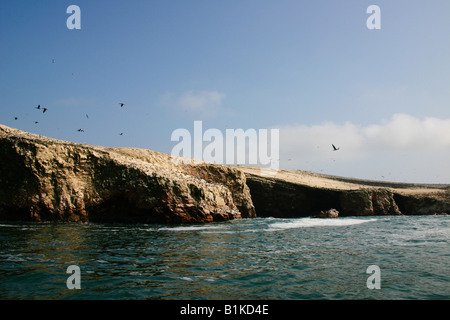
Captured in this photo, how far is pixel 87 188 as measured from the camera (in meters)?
28.3

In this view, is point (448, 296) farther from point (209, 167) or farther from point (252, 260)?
point (209, 167)

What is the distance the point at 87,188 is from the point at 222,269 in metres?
22.1

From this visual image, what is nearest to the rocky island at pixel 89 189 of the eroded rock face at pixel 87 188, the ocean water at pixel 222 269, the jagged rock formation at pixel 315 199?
the eroded rock face at pixel 87 188

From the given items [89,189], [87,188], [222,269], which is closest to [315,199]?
[89,189]

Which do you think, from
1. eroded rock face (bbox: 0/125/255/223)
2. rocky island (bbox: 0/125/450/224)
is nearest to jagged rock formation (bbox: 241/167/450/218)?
rocky island (bbox: 0/125/450/224)

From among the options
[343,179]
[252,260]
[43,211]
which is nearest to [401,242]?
[252,260]

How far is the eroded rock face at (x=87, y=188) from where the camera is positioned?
26641 mm

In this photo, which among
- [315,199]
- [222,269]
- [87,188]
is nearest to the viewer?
[222,269]

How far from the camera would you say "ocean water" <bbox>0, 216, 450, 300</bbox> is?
7.39 m

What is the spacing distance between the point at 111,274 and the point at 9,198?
2262 centimetres

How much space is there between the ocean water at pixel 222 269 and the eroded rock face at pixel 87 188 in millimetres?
12422

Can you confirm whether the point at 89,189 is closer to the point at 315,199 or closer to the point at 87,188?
the point at 87,188
